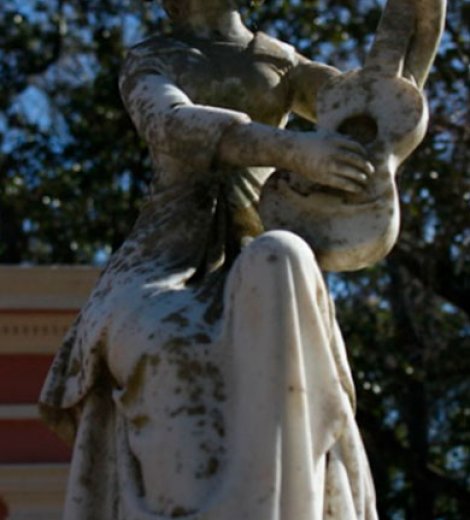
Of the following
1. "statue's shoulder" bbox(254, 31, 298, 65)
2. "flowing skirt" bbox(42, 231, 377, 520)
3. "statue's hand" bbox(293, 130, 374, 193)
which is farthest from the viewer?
"statue's shoulder" bbox(254, 31, 298, 65)

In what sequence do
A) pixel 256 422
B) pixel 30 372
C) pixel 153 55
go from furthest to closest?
pixel 30 372, pixel 153 55, pixel 256 422

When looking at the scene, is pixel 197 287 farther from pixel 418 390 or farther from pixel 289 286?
pixel 418 390

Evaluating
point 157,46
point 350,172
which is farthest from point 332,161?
point 157,46

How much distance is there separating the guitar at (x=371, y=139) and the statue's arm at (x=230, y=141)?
73 millimetres

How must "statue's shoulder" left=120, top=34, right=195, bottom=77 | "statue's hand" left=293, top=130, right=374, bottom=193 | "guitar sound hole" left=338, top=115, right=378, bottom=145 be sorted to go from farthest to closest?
"statue's shoulder" left=120, top=34, right=195, bottom=77 → "guitar sound hole" left=338, top=115, right=378, bottom=145 → "statue's hand" left=293, top=130, right=374, bottom=193

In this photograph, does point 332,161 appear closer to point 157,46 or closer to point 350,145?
point 350,145

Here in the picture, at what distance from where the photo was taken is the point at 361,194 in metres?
5.05

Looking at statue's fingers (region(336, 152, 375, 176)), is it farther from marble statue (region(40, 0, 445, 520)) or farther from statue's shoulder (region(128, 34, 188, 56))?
statue's shoulder (region(128, 34, 188, 56))

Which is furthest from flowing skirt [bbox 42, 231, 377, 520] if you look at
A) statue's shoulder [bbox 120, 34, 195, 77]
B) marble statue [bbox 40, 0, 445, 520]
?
statue's shoulder [bbox 120, 34, 195, 77]

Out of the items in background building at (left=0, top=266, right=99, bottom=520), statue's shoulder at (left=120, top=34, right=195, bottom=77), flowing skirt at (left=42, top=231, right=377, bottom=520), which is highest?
statue's shoulder at (left=120, top=34, right=195, bottom=77)

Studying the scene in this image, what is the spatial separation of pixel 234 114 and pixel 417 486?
8.71 m

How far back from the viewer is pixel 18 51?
1630 centimetres

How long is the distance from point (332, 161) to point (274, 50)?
639 mm

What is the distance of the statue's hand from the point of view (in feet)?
16.4
